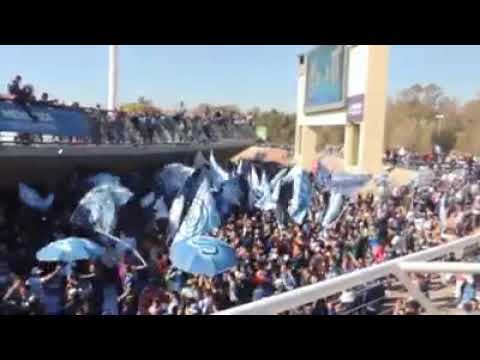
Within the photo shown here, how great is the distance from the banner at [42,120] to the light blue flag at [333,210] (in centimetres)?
352

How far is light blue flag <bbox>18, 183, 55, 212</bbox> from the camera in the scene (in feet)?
27.8

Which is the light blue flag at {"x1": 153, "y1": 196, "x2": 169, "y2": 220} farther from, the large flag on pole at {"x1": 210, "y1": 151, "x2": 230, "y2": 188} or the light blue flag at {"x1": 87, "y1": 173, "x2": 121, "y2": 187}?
the large flag on pole at {"x1": 210, "y1": 151, "x2": 230, "y2": 188}

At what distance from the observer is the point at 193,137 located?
42.5 ft

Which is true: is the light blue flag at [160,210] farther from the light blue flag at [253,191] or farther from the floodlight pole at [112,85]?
the floodlight pole at [112,85]

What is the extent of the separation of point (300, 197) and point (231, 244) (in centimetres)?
197

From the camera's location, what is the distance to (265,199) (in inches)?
408

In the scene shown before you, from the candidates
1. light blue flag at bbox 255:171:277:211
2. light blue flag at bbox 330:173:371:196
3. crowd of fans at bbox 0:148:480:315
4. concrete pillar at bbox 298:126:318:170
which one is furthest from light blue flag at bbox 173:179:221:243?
concrete pillar at bbox 298:126:318:170

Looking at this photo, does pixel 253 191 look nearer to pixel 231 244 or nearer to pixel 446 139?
pixel 231 244

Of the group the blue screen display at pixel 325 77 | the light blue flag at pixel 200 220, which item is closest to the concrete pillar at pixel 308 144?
the blue screen display at pixel 325 77

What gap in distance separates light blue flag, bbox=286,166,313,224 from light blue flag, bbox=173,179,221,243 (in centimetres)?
175

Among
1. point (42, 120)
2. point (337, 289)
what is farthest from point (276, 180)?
point (337, 289)
